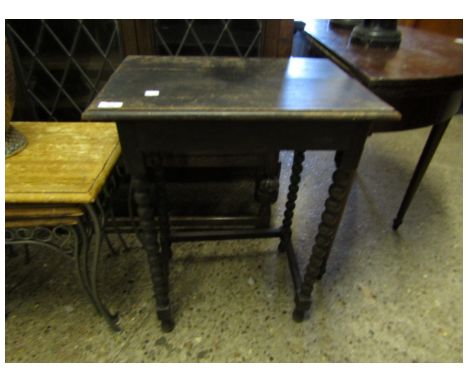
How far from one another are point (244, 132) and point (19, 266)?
1104 mm

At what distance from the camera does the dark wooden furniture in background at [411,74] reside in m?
0.82

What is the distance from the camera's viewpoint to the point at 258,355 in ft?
3.13

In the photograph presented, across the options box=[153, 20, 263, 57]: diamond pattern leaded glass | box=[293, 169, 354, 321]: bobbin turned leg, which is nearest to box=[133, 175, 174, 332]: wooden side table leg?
box=[293, 169, 354, 321]: bobbin turned leg

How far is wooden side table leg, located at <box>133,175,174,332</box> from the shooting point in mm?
695

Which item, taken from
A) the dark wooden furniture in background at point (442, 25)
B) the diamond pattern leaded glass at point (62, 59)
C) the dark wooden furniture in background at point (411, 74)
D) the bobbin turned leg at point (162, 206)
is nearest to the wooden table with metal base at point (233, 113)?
the dark wooden furniture in background at point (411, 74)

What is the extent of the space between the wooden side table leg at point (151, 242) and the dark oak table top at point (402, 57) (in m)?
0.63

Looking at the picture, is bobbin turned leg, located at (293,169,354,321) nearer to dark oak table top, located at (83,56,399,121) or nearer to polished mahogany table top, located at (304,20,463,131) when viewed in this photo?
dark oak table top, located at (83,56,399,121)

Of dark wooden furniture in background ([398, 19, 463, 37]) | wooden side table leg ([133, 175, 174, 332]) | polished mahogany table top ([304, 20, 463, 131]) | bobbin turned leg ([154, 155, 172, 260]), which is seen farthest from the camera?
dark wooden furniture in background ([398, 19, 463, 37])

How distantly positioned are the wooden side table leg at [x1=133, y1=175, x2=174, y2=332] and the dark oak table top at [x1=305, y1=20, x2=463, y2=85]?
24.8 inches

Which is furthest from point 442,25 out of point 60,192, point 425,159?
point 60,192

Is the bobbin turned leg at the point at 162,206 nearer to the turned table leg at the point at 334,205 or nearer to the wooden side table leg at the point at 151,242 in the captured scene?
the wooden side table leg at the point at 151,242

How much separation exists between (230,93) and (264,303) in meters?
0.76

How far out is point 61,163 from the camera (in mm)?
815
